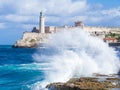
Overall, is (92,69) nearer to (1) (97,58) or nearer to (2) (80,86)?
(1) (97,58)

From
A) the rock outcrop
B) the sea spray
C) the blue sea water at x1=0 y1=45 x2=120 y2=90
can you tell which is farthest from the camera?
the rock outcrop

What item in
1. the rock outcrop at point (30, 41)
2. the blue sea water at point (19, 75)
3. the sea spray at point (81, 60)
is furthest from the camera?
the rock outcrop at point (30, 41)

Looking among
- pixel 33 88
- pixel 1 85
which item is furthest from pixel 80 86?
pixel 1 85

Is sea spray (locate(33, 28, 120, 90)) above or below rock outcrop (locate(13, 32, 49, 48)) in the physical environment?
above

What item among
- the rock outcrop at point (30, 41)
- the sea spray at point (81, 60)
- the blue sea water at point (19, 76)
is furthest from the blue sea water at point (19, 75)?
the rock outcrop at point (30, 41)

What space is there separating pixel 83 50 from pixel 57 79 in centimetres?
1262

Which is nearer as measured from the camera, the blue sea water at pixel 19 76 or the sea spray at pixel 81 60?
the blue sea water at pixel 19 76

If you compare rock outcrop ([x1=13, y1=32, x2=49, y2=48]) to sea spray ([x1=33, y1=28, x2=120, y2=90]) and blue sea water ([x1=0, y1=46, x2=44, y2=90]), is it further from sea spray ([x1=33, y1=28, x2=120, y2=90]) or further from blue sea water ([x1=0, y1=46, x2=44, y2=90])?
sea spray ([x1=33, y1=28, x2=120, y2=90])

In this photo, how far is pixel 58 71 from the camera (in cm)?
3922

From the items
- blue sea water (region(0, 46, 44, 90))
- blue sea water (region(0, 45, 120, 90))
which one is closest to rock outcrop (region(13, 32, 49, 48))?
blue sea water (region(0, 45, 120, 90))

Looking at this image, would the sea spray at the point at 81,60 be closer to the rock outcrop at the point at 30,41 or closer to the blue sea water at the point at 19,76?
the blue sea water at the point at 19,76

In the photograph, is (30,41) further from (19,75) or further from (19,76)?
(19,76)

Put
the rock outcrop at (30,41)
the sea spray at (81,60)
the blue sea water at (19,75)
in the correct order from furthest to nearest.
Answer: the rock outcrop at (30,41)
the sea spray at (81,60)
the blue sea water at (19,75)

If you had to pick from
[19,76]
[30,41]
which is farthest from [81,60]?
[30,41]
